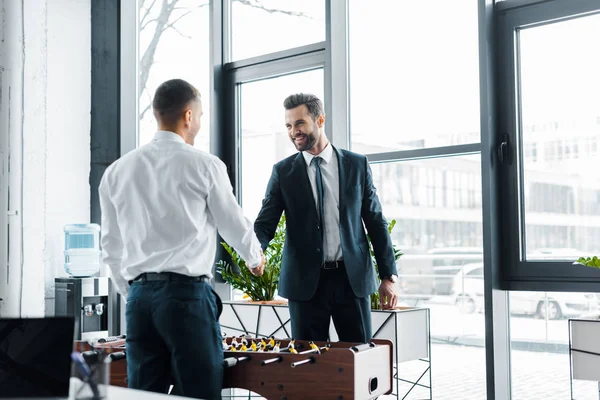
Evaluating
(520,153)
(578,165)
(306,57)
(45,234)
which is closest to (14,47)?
(45,234)

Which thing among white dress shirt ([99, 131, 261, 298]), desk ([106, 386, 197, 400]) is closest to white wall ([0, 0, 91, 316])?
white dress shirt ([99, 131, 261, 298])

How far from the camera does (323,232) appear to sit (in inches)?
128

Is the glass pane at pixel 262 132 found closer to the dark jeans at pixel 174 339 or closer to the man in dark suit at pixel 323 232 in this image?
the man in dark suit at pixel 323 232

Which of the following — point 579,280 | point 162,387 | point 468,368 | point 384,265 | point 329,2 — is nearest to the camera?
point 162,387

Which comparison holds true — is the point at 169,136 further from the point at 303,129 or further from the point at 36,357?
the point at 36,357

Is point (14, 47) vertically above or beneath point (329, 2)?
beneath

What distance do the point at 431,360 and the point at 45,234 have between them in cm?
235

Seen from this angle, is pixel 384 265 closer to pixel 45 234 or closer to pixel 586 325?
→ pixel 586 325

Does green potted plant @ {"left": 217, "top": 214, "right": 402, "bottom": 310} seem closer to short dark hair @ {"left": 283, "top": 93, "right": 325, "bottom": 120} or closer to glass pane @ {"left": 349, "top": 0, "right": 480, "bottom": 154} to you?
glass pane @ {"left": 349, "top": 0, "right": 480, "bottom": 154}

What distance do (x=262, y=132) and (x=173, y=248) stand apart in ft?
8.56

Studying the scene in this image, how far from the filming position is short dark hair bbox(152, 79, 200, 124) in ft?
8.79

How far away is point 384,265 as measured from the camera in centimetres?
333

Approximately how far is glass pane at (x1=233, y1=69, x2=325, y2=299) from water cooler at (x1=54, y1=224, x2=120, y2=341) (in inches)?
41.0

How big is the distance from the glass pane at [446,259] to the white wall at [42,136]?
6.54 ft
